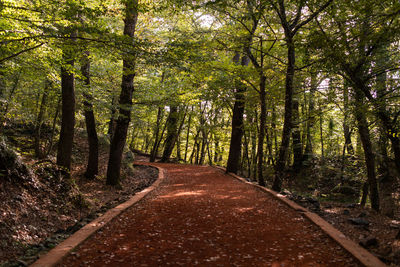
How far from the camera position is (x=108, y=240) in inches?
155

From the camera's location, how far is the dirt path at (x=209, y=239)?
331 centimetres

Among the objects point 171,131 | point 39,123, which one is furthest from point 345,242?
point 171,131

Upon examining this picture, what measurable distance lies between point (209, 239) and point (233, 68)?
7164 millimetres

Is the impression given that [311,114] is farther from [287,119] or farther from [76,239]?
[76,239]

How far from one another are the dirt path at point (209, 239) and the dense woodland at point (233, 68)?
243 cm

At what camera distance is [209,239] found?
407 centimetres

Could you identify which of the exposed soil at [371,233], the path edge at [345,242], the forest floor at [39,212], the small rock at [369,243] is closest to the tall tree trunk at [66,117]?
the forest floor at [39,212]

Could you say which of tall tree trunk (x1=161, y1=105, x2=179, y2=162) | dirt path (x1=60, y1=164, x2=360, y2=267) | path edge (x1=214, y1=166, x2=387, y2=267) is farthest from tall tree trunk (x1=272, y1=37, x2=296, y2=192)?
tall tree trunk (x1=161, y1=105, x2=179, y2=162)

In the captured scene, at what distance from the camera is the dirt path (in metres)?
3.31

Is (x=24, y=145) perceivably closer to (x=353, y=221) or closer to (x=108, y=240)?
(x=108, y=240)

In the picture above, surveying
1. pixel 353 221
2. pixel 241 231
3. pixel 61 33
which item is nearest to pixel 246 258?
pixel 241 231

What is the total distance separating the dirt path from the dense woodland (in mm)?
2425

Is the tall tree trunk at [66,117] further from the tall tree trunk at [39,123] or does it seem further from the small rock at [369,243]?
the small rock at [369,243]

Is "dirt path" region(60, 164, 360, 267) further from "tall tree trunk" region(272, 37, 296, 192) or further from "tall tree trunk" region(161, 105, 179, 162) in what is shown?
"tall tree trunk" region(161, 105, 179, 162)
